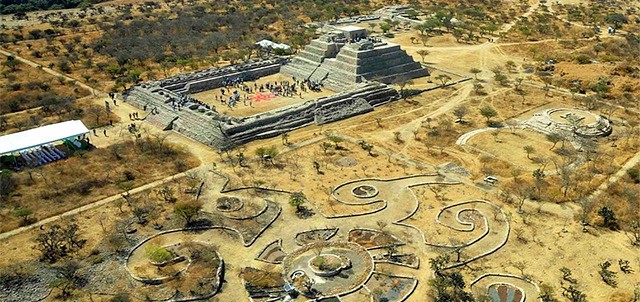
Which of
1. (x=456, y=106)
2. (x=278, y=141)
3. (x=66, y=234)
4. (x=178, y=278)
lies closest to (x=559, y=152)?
(x=456, y=106)

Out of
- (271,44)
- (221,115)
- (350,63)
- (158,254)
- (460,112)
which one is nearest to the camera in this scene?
(158,254)

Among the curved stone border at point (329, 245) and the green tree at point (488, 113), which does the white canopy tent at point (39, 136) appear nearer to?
the curved stone border at point (329, 245)

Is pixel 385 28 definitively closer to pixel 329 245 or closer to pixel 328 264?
pixel 329 245

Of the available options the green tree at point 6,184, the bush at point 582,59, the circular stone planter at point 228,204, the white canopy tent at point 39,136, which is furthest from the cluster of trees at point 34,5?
the bush at point 582,59

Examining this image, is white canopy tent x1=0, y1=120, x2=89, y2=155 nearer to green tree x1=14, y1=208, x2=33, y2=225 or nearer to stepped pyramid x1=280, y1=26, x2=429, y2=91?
green tree x1=14, y1=208, x2=33, y2=225

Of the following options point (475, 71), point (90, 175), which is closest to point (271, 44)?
point (475, 71)

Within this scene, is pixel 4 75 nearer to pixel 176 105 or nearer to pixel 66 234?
pixel 176 105
